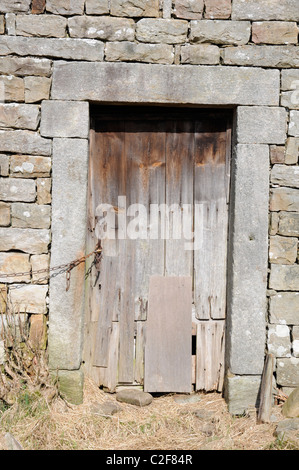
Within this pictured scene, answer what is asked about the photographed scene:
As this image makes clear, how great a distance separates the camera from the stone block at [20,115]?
10.7 ft

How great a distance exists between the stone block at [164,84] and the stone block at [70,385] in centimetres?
213

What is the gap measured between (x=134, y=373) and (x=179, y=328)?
1.77 ft

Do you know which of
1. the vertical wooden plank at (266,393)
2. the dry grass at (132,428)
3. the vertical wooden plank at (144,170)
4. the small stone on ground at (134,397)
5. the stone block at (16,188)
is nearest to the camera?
the dry grass at (132,428)

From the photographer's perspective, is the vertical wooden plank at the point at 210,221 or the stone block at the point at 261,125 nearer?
the stone block at the point at 261,125

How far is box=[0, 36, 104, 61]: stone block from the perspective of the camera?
3.25m

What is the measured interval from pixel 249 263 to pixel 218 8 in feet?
6.48

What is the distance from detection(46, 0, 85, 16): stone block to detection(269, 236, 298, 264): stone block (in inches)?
90.7

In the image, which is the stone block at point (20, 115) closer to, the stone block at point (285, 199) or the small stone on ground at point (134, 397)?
the stone block at point (285, 199)

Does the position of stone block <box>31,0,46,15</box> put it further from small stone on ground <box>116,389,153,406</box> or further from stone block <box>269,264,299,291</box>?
small stone on ground <box>116,389,153,406</box>

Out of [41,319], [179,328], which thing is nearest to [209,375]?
[179,328]

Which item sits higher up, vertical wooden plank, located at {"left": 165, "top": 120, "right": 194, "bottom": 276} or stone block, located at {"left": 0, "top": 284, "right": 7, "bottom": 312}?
vertical wooden plank, located at {"left": 165, "top": 120, "right": 194, "bottom": 276}

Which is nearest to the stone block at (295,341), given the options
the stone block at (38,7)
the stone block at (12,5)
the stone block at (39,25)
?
the stone block at (39,25)

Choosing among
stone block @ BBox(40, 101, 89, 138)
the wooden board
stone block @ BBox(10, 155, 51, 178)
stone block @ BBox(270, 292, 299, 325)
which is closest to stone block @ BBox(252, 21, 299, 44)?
stone block @ BBox(40, 101, 89, 138)
